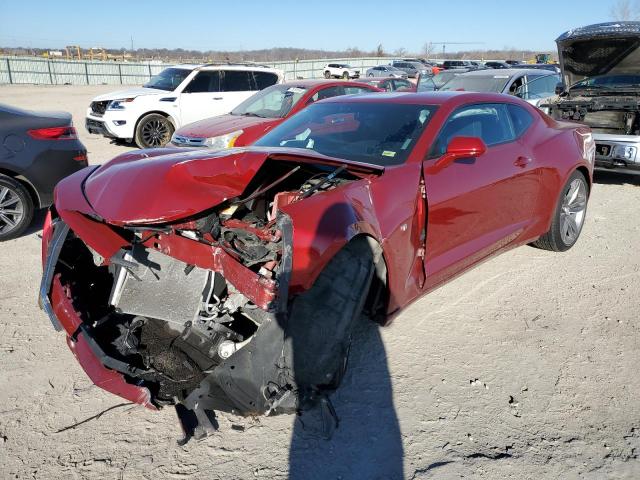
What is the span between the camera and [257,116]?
28.4 feet

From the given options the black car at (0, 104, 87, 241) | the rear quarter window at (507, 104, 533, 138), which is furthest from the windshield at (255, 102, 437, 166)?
the black car at (0, 104, 87, 241)

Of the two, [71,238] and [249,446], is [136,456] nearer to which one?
[249,446]

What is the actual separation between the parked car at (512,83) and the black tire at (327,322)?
Result: 8.34 metres

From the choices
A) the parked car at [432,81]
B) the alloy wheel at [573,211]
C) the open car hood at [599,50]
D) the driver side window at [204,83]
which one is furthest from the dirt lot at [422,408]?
the parked car at [432,81]

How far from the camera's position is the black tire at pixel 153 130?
35.1ft

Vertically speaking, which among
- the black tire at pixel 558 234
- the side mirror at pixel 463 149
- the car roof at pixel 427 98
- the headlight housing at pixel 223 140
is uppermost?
the car roof at pixel 427 98

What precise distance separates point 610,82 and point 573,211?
479 centimetres

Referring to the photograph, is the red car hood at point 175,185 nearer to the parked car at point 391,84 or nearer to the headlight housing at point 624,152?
the headlight housing at point 624,152

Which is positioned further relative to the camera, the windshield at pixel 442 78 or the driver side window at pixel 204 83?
the windshield at pixel 442 78

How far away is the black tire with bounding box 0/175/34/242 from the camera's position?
516 cm

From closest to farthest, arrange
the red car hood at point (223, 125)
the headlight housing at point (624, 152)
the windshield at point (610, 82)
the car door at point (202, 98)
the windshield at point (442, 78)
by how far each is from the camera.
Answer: the headlight housing at point (624, 152)
the red car hood at point (223, 125)
the windshield at point (610, 82)
the car door at point (202, 98)
the windshield at point (442, 78)

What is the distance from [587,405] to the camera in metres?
2.83

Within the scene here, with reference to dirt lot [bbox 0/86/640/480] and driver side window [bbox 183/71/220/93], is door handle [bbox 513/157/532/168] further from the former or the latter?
driver side window [bbox 183/71/220/93]

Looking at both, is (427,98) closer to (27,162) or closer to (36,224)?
(27,162)
